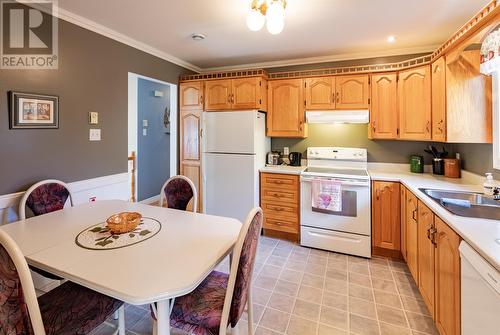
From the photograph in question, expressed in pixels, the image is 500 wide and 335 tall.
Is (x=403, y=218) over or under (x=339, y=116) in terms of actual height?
under

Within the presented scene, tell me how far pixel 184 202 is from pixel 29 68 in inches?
65.8

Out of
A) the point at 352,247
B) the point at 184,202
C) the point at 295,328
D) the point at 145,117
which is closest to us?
A: the point at 295,328

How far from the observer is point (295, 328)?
1790 mm

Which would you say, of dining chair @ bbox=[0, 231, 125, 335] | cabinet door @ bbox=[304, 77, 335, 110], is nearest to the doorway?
cabinet door @ bbox=[304, 77, 335, 110]

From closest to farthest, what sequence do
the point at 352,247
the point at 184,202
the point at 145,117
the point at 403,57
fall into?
the point at 184,202 < the point at 352,247 < the point at 403,57 < the point at 145,117

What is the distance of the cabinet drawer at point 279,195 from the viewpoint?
321 cm

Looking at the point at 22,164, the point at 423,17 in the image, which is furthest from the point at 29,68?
the point at 423,17

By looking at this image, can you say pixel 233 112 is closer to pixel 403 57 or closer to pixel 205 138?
pixel 205 138

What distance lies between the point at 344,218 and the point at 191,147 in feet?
7.34

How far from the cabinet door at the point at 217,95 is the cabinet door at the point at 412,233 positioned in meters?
2.38

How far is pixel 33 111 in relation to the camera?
81.7 inches

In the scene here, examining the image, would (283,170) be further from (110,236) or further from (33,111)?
(33,111)

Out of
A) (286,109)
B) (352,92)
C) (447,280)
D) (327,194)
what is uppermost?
(352,92)

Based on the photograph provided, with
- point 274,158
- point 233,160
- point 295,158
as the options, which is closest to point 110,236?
point 233,160
